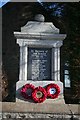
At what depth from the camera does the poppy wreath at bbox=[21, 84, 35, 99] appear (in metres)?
9.73

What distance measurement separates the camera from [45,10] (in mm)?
14891

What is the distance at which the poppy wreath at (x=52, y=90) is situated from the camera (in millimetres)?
9828

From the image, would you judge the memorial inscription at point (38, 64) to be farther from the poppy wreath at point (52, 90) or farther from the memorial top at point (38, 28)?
the memorial top at point (38, 28)

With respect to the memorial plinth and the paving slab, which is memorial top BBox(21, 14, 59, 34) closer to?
the memorial plinth

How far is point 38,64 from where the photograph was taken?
10047 mm

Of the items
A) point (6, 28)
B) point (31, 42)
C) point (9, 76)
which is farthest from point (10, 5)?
point (31, 42)

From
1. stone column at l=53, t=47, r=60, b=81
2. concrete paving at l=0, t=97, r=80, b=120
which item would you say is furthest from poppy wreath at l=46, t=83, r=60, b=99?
concrete paving at l=0, t=97, r=80, b=120

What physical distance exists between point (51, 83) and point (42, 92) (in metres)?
0.47

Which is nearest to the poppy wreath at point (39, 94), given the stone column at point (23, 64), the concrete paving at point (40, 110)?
the concrete paving at point (40, 110)

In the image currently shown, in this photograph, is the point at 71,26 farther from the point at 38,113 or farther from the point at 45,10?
the point at 38,113

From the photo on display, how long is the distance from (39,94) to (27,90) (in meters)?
0.41

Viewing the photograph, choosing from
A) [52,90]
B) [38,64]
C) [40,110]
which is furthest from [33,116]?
[38,64]

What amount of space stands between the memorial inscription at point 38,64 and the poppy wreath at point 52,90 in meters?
0.37

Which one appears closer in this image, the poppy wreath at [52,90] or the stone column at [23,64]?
the poppy wreath at [52,90]
